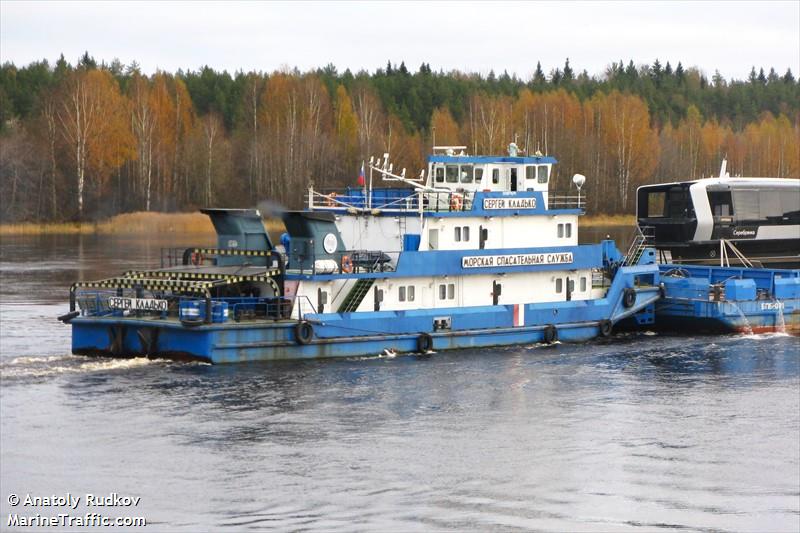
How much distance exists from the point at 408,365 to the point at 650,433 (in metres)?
8.98

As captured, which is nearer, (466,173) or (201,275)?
(201,275)

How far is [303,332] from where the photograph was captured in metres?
36.8

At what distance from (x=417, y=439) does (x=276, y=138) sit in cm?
6979

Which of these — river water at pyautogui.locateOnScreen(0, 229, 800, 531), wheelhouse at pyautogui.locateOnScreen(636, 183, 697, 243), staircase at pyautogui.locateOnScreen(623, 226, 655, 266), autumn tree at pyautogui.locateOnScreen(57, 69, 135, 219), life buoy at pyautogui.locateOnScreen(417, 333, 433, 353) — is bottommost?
river water at pyautogui.locateOnScreen(0, 229, 800, 531)

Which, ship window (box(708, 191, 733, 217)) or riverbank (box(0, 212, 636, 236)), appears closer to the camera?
ship window (box(708, 191, 733, 217))

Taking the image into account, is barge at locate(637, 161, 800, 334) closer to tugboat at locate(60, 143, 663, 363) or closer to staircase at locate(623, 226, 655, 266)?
staircase at locate(623, 226, 655, 266)

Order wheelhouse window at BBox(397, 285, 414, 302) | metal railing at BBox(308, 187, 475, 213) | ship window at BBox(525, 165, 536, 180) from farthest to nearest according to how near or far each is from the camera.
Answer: ship window at BBox(525, 165, 536, 180)
metal railing at BBox(308, 187, 475, 213)
wheelhouse window at BBox(397, 285, 414, 302)

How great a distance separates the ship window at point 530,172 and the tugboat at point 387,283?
32 mm

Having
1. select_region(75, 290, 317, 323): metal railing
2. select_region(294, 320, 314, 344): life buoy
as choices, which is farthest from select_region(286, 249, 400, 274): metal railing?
select_region(294, 320, 314, 344): life buoy

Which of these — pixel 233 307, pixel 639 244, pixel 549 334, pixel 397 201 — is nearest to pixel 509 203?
pixel 397 201

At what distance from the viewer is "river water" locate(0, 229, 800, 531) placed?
2433 centimetres

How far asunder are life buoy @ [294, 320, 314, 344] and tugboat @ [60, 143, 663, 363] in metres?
0.04

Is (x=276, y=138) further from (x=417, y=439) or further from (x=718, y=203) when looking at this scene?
(x=417, y=439)

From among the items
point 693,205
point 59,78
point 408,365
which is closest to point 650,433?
point 408,365
